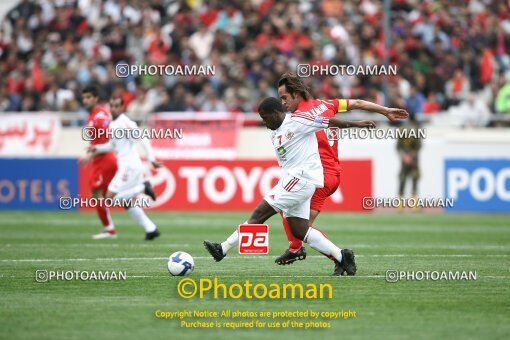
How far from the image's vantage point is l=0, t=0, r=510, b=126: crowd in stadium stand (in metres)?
29.0

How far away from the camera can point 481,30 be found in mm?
30391

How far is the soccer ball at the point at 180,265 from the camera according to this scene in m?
13.0

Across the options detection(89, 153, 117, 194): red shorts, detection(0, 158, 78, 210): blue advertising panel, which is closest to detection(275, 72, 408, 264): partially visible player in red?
detection(89, 153, 117, 194): red shorts

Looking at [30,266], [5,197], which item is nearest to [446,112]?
[5,197]

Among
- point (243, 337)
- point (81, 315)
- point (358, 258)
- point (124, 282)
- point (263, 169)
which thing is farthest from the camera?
point (263, 169)

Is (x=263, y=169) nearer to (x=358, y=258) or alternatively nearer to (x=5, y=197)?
(x=5, y=197)

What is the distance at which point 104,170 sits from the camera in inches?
793

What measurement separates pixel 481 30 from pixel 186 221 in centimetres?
1105

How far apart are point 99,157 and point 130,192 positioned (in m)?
1.15

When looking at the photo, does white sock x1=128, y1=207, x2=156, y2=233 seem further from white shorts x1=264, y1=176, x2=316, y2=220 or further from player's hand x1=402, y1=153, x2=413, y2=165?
player's hand x1=402, y1=153, x2=413, y2=165

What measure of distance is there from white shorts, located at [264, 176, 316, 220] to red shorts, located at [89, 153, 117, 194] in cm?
772

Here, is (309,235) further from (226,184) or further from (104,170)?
(226,184)

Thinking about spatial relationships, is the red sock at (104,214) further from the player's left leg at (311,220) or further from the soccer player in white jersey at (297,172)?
the soccer player in white jersey at (297,172)

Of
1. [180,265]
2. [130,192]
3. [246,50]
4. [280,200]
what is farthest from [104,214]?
[246,50]
